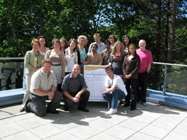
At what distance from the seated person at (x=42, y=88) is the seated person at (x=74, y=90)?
26 centimetres

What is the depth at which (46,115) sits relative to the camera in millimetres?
4316

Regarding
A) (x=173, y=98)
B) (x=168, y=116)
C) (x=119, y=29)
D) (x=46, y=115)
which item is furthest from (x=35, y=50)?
(x=119, y=29)

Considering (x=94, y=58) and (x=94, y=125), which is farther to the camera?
(x=94, y=58)

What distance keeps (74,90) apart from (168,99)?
2.59m

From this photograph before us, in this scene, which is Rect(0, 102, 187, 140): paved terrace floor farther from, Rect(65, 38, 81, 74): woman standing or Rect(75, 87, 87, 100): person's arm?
Rect(65, 38, 81, 74): woman standing

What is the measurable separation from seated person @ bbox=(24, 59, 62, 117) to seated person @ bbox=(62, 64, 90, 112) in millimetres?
262

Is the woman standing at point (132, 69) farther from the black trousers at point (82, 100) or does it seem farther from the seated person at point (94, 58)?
the black trousers at point (82, 100)

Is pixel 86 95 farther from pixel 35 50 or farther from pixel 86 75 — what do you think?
pixel 35 50

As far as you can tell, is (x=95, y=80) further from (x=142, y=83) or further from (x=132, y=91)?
(x=142, y=83)

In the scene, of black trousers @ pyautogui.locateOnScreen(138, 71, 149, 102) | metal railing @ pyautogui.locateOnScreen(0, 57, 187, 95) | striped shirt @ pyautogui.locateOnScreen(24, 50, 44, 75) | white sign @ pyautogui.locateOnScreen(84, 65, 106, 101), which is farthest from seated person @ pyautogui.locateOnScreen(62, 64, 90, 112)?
metal railing @ pyautogui.locateOnScreen(0, 57, 187, 95)

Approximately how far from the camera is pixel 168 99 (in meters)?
5.47

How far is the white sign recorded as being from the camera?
16.9ft

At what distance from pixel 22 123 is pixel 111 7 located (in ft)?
33.1

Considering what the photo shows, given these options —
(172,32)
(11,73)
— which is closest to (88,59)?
(11,73)
